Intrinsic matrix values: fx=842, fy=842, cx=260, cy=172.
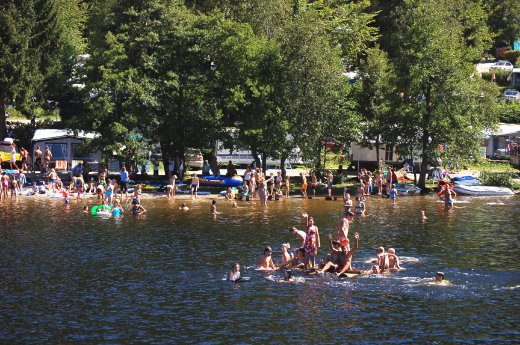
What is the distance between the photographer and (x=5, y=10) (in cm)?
6975

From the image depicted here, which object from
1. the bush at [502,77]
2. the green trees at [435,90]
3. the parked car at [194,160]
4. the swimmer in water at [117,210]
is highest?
the bush at [502,77]

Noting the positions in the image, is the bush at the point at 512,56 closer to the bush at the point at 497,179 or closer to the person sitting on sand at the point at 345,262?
the bush at the point at 497,179

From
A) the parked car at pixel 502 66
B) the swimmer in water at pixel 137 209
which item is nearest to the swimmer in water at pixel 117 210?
the swimmer in water at pixel 137 209

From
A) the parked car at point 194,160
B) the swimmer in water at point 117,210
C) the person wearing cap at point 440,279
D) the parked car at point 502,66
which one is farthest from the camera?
the parked car at point 502,66

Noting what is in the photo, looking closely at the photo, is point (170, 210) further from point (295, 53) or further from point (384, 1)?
point (384, 1)

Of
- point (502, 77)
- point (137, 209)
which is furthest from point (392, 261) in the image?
point (502, 77)

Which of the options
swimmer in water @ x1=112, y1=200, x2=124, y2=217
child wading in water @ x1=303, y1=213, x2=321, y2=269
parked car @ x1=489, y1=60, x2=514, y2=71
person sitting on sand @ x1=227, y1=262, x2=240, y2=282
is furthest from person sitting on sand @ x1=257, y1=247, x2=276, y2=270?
parked car @ x1=489, y1=60, x2=514, y2=71

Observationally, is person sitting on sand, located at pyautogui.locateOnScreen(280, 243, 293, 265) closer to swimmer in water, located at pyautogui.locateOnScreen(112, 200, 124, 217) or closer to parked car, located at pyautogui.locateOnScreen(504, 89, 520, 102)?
swimmer in water, located at pyautogui.locateOnScreen(112, 200, 124, 217)

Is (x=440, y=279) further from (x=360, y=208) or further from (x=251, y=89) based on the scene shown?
(x=251, y=89)

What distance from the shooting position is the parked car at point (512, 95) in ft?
323

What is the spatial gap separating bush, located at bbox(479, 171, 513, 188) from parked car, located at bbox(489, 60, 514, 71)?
140 ft

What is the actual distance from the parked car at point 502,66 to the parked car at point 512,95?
749cm

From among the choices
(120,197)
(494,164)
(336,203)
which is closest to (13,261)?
(120,197)

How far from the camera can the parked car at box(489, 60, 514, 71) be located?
350 ft
